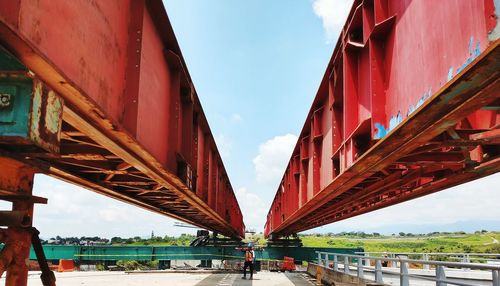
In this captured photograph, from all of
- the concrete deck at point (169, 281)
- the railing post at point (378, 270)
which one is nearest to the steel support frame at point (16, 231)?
the railing post at point (378, 270)

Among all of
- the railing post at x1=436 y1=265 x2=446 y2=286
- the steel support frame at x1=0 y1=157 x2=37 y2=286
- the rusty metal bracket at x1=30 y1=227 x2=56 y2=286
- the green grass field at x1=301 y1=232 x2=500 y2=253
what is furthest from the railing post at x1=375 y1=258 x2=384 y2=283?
the green grass field at x1=301 y1=232 x2=500 y2=253

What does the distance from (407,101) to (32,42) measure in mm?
4295

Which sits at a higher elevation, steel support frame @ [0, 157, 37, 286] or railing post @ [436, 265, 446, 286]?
steel support frame @ [0, 157, 37, 286]

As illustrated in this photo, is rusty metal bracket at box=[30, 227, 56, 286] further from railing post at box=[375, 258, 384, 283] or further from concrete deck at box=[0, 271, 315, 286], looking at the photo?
concrete deck at box=[0, 271, 315, 286]

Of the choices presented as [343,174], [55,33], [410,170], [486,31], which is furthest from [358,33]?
[55,33]

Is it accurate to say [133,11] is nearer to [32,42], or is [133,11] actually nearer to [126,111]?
[126,111]

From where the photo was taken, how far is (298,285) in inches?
784

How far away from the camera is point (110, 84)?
5.44 metres

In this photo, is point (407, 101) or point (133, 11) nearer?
point (407, 101)

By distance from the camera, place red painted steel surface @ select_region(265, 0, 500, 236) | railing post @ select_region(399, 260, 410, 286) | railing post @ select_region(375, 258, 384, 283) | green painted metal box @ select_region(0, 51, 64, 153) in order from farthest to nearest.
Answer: railing post @ select_region(375, 258, 384, 283)
railing post @ select_region(399, 260, 410, 286)
red painted steel surface @ select_region(265, 0, 500, 236)
green painted metal box @ select_region(0, 51, 64, 153)

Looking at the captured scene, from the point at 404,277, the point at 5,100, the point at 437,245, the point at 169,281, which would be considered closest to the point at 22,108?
the point at 5,100

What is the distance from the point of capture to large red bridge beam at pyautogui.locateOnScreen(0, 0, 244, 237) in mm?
3621

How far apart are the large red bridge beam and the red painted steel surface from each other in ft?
11.4

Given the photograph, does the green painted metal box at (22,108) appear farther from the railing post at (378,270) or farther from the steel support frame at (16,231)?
the railing post at (378,270)
